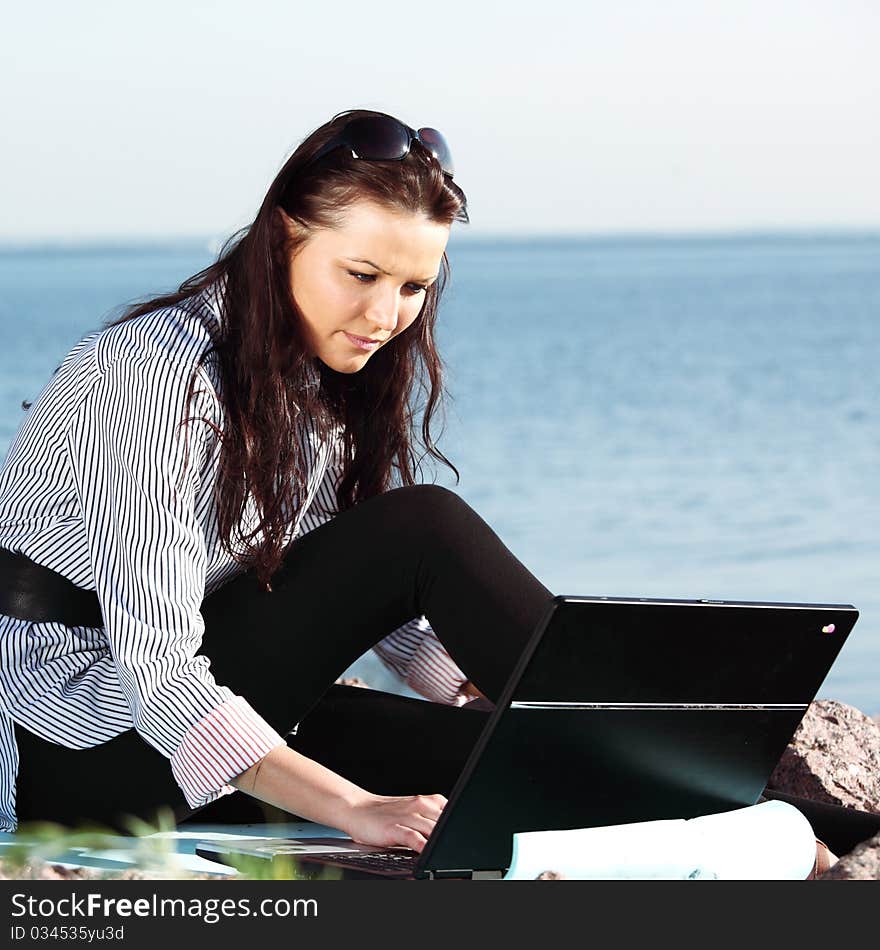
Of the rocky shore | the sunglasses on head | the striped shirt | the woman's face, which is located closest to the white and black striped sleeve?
the striped shirt

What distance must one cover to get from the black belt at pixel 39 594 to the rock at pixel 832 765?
4.27 ft

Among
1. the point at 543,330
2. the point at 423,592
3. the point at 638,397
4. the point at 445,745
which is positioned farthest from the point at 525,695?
the point at 543,330

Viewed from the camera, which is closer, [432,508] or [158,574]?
[158,574]

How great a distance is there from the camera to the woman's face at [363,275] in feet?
8.30

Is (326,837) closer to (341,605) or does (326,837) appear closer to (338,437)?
(341,605)

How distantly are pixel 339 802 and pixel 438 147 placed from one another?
1047 mm

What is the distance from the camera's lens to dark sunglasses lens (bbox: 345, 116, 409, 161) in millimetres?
2576

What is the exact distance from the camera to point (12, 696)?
2625mm

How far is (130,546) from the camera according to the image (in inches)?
96.0

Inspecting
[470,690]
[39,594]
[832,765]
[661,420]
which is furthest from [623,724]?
[661,420]

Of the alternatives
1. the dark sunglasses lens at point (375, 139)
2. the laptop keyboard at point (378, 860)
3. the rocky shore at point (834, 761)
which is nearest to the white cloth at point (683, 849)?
the laptop keyboard at point (378, 860)

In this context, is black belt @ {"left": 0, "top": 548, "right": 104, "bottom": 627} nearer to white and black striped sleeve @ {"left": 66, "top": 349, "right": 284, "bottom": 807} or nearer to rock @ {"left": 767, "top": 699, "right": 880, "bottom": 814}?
white and black striped sleeve @ {"left": 66, "top": 349, "right": 284, "bottom": 807}

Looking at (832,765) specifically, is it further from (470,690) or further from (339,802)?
(339,802)

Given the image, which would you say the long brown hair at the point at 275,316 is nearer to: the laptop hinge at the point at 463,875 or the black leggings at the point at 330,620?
the black leggings at the point at 330,620
